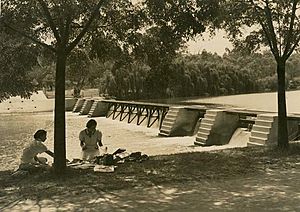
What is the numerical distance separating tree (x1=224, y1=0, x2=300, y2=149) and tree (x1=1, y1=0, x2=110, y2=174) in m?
4.02

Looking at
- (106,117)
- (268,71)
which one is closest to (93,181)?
(106,117)

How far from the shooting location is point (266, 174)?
9648 mm

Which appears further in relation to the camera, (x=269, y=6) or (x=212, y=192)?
(x=269, y=6)

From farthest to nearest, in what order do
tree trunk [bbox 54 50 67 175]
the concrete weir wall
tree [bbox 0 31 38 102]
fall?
the concrete weir wall → tree [bbox 0 31 38 102] → tree trunk [bbox 54 50 67 175]

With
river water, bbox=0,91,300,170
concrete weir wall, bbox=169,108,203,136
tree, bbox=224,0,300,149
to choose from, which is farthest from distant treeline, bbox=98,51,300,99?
tree, bbox=224,0,300,149

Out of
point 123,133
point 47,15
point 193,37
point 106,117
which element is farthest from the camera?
point 106,117

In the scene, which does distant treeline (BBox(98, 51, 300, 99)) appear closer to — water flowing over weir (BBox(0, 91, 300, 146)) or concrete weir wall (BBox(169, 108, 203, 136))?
water flowing over weir (BBox(0, 91, 300, 146))

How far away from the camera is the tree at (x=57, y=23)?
9352mm

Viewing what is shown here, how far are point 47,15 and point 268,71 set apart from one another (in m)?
102

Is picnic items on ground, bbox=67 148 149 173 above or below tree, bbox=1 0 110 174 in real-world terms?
below

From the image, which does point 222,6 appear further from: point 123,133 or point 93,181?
point 123,133

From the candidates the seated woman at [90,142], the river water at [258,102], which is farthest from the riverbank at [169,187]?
the river water at [258,102]

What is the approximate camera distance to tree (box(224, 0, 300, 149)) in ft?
40.6

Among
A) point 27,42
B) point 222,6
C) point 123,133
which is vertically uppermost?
point 222,6
